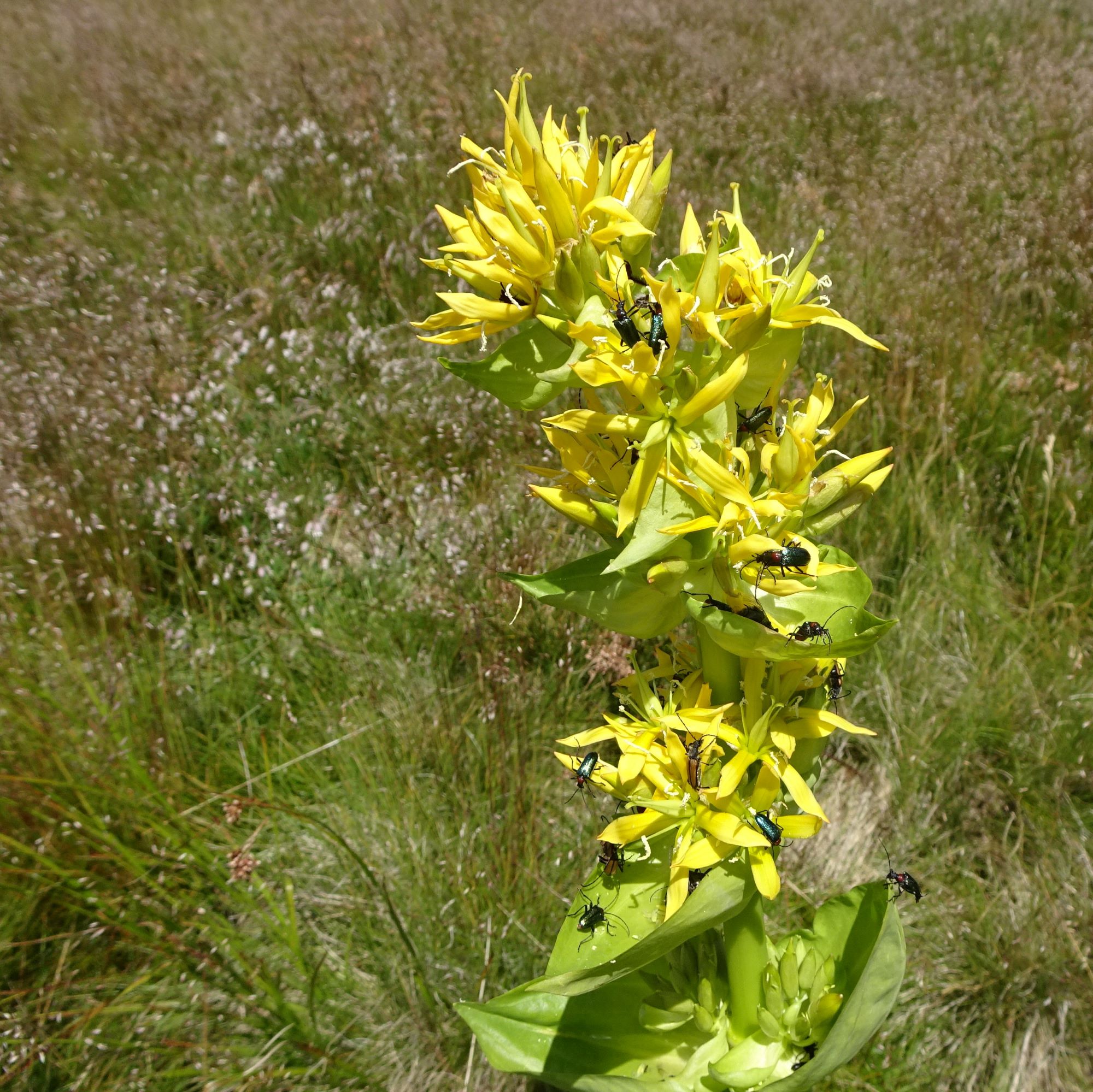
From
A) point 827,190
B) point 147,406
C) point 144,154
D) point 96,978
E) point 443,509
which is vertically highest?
point 144,154

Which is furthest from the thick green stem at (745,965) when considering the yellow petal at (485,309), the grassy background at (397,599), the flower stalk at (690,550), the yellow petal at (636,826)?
the yellow petal at (485,309)

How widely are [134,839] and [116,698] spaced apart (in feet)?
1.43

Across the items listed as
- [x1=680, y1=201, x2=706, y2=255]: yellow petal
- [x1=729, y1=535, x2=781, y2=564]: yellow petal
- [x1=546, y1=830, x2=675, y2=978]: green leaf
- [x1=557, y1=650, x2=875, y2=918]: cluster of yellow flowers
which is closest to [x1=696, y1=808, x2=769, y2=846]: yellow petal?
[x1=557, y1=650, x2=875, y2=918]: cluster of yellow flowers

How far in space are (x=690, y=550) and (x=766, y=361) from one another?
301 millimetres

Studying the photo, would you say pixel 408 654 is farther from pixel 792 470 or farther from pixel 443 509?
pixel 792 470

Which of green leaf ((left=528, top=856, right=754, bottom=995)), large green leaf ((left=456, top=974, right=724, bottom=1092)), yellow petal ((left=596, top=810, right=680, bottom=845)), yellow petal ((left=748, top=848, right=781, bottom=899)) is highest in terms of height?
yellow petal ((left=596, top=810, right=680, bottom=845))

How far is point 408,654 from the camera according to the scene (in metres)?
2.80

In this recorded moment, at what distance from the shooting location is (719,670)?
4.67 feet

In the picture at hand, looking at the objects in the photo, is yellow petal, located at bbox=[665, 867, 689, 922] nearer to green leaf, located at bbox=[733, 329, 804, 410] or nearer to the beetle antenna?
the beetle antenna

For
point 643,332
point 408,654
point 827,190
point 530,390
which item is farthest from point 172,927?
point 827,190

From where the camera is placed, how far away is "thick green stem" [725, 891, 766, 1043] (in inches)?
57.2

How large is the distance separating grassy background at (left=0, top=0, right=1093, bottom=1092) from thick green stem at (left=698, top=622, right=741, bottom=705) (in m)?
0.98

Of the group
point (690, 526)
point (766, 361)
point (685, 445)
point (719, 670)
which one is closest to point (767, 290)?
point (766, 361)

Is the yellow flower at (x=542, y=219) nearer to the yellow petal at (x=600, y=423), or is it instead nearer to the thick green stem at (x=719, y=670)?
the yellow petal at (x=600, y=423)
